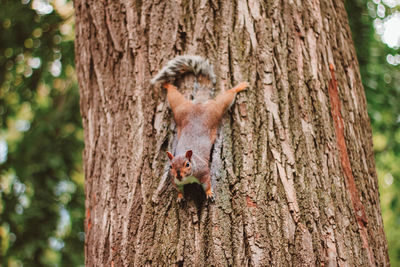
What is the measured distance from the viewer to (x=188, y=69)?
1918 millimetres

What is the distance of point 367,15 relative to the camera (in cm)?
286

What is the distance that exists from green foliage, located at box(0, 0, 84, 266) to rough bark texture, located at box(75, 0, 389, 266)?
3.73 ft

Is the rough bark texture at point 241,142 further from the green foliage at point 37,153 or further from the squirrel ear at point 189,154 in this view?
the green foliage at point 37,153


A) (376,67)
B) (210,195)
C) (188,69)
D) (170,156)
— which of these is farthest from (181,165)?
(376,67)

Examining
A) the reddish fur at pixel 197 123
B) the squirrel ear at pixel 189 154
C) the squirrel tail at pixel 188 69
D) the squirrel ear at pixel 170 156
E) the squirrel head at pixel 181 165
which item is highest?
the squirrel tail at pixel 188 69

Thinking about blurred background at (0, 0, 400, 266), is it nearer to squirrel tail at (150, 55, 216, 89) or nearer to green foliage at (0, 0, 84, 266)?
green foliage at (0, 0, 84, 266)

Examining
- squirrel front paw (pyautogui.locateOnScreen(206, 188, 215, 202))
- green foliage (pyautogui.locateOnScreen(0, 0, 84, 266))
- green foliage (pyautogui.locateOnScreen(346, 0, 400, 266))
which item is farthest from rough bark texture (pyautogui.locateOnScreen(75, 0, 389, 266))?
green foliage (pyautogui.locateOnScreen(0, 0, 84, 266))

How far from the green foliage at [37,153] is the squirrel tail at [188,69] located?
165cm

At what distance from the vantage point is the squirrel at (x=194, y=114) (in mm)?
1762

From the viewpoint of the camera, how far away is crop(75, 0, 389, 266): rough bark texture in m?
1.52

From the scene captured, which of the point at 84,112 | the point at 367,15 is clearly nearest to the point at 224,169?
the point at 84,112

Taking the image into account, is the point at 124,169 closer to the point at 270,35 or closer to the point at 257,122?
the point at 257,122

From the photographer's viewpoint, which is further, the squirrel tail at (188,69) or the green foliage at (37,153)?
the green foliage at (37,153)

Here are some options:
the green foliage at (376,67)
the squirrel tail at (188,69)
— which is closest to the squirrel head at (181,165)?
the squirrel tail at (188,69)
